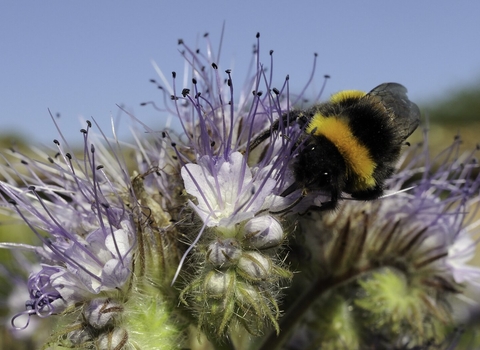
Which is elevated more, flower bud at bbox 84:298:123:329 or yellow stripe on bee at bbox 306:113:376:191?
yellow stripe on bee at bbox 306:113:376:191

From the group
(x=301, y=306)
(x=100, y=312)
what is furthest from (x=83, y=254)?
(x=301, y=306)

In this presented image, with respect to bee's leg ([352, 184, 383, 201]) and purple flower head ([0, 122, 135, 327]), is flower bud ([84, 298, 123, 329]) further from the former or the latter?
bee's leg ([352, 184, 383, 201])

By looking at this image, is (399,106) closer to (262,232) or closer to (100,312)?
(262,232)

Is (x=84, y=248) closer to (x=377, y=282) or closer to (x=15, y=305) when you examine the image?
(x=377, y=282)

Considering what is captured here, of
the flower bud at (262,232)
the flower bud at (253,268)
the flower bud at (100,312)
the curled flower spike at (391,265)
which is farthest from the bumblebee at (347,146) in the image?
the flower bud at (100,312)

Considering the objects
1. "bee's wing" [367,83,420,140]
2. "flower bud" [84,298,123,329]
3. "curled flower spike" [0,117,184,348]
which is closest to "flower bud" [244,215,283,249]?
"curled flower spike" [0,117,184,348]

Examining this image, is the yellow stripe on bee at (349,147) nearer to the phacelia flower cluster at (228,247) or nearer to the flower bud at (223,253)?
the phacelia flower cluster at (228,247)
